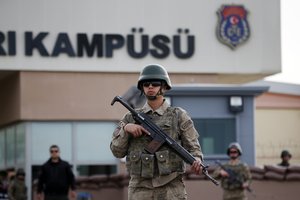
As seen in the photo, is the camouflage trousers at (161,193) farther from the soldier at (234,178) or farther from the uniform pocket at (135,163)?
the soldier at (234,178)

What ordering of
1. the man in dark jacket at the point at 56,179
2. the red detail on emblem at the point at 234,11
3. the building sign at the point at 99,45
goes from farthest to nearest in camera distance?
the red detail on emblem at the point at 234,11 < the building sign at the point at 99,45 < the man in dark jacket at the point at 56,179

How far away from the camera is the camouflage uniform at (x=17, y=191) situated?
26.1 m

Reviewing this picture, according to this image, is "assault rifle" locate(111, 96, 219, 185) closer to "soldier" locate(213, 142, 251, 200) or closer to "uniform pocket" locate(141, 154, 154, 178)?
"uniform pocket" locate(141, 154, 154, 178)

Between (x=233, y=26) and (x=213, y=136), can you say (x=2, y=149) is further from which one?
(x=213, y=136)

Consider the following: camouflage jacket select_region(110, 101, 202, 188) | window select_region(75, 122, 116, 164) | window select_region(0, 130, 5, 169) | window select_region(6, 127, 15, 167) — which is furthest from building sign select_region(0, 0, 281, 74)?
camouflage jacket select_region(110, 101, 202, 188)

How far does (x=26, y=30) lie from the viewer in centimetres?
3203

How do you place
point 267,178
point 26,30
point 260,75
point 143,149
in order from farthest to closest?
point 260,75
point 26,30
point 267,178
point 143,149

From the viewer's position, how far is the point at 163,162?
8977 millimetres

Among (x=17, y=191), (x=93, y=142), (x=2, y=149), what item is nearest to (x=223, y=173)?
(x=17, y=191)

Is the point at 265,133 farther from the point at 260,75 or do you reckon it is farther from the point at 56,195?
the point at 56,195

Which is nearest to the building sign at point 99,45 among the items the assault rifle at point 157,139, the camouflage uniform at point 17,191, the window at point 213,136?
the camouflage uniform at point 17,191

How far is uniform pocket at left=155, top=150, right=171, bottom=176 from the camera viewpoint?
8.93 m

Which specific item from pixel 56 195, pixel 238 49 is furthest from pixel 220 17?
pixel 56 195

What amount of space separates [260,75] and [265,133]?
41.1 feet
